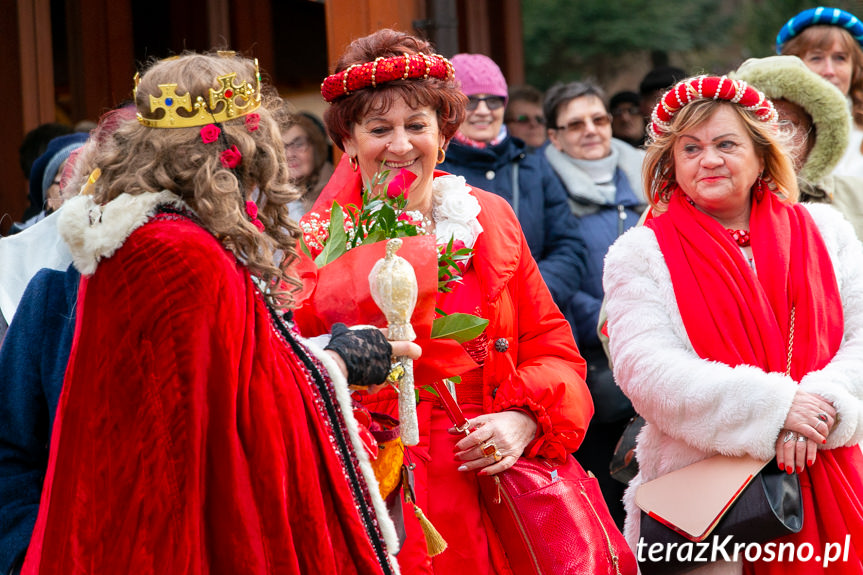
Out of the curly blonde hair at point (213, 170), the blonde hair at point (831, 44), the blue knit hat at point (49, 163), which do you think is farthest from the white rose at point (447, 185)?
the blonde hair at point (831, 44)

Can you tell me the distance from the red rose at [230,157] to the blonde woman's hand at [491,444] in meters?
1.20

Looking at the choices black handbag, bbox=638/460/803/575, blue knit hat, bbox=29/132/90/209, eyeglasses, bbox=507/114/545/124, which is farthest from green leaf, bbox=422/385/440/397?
eyeglasses, bbox=507/114/545/124

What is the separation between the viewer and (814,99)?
4719 mm

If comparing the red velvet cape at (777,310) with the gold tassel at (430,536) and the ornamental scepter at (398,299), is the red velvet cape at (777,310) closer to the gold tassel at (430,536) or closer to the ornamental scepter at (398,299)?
the gold tassel at (430,536)

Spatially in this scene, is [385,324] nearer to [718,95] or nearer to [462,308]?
[462,308]

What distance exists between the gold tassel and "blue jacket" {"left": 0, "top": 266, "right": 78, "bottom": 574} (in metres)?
0.99

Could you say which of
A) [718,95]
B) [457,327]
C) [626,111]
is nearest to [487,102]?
[626,111]

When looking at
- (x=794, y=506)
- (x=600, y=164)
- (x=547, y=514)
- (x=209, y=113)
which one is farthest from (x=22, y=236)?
(x=600, y=164)

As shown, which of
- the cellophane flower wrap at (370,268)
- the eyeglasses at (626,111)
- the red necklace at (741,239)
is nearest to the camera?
the cellophane flower wrap at (370,268)

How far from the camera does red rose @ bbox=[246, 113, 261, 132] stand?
265 cm

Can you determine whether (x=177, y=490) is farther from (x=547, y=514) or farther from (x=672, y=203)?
(x=672, y=203)

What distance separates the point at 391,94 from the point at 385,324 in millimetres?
906

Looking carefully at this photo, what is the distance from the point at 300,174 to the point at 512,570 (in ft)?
9.59

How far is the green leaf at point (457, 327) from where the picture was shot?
3150mm
